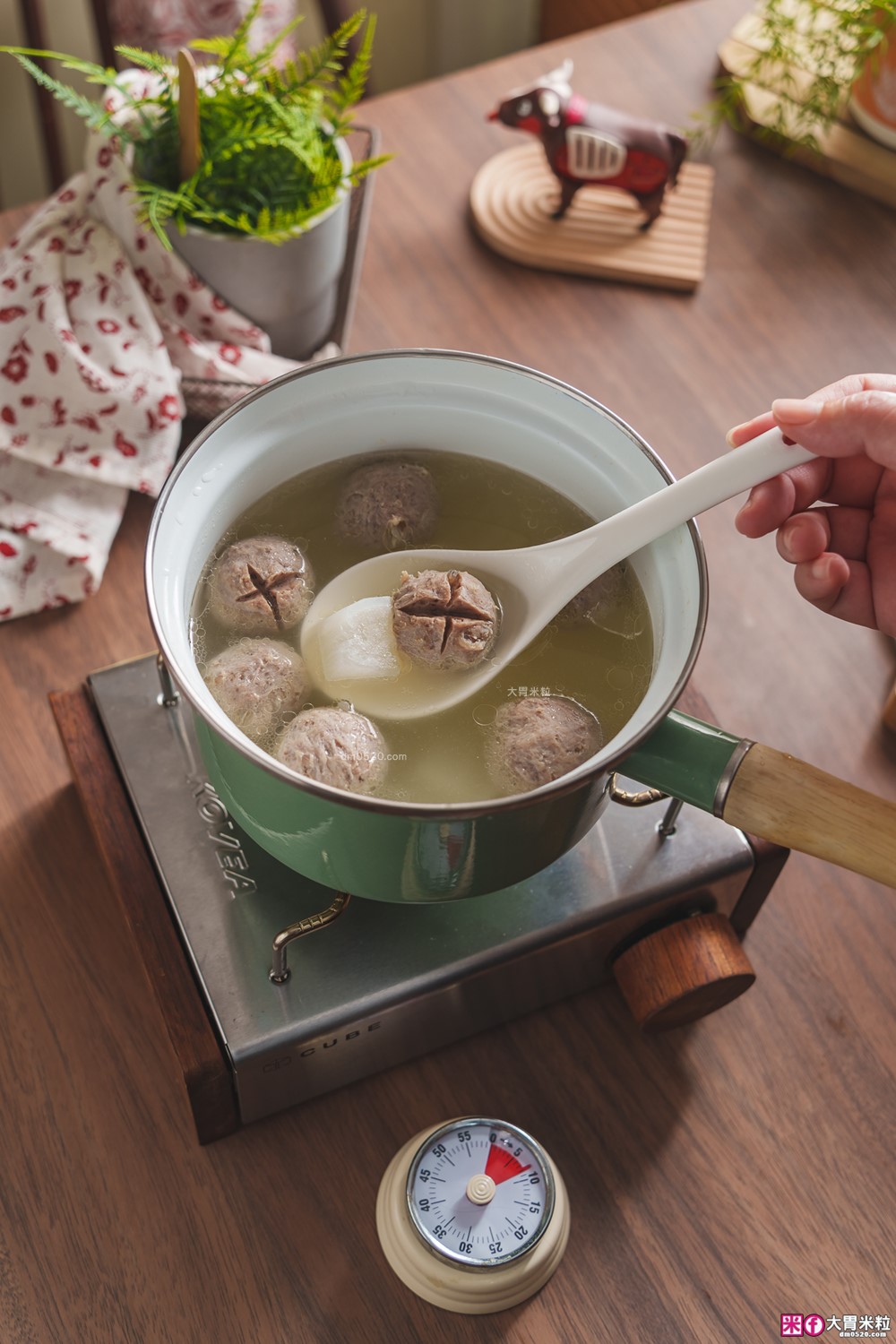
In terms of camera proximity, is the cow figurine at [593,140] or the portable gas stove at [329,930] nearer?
the portable gas stove at [329,930]

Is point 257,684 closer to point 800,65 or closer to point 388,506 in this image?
point 388,506

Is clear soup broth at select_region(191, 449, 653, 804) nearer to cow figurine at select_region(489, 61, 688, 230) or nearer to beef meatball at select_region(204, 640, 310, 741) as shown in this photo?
beef meatball at select_region(204, 640, 310, 741)

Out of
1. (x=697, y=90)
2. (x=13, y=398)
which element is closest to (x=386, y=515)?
(x=13, y=398)

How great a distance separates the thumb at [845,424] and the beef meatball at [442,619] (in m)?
0.28

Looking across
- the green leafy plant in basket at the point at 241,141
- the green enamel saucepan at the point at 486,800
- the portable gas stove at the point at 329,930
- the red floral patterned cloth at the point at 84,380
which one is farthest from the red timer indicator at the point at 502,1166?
the green leafy plant in basket at the point at 241,141

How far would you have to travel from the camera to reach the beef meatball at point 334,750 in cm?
92

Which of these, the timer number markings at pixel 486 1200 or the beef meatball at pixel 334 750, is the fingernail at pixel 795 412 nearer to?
the beef meatball at pixel 334 750

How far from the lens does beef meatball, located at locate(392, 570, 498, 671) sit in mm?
1014

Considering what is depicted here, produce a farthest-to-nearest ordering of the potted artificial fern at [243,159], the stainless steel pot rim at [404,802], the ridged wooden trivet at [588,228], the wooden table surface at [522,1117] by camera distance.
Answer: the ridged wooden trivet at [588,228] < the potted artificial fern at [243,159] < the wooden table surface at [522,1117] < the stainless steel pot rim at [404,802]

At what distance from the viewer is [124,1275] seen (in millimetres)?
967

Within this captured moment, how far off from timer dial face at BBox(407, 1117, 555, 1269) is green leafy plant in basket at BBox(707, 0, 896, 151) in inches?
54.3

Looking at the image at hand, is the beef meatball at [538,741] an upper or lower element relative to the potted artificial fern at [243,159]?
lower

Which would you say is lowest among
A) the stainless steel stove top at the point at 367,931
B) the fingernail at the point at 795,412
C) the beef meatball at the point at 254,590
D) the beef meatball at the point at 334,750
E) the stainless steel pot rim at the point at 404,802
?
the stainless steel stove top at the point at 367,931

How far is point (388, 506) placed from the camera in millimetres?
1090
